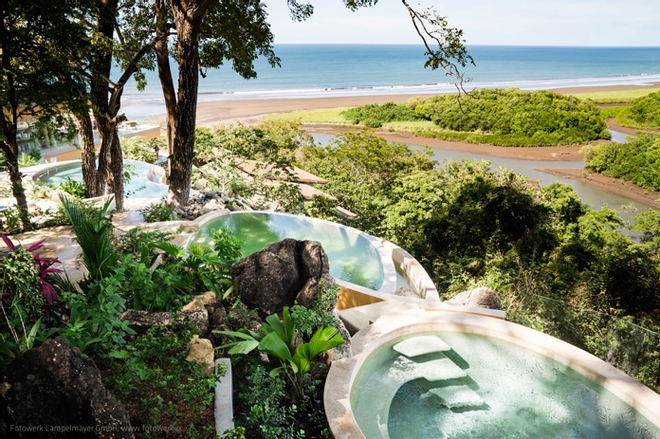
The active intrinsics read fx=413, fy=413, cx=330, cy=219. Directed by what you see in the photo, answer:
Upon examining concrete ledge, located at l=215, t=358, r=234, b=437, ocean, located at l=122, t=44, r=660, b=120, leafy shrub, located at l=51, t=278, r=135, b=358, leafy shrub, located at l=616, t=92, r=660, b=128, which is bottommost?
concrete ledge, located at l=215, t=358, r=234, b=437

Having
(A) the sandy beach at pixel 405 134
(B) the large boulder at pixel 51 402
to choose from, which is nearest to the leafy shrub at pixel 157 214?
(B) the large boulder at pixel 51 402

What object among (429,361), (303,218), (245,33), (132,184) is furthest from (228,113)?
(429,361)

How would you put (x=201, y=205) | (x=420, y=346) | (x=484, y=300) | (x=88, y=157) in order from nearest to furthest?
(x=420, y=346), (x=484, y=300), (x=201, y=205), (x=88, y=157)

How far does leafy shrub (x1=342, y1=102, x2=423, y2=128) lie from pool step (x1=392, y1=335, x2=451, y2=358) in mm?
23142

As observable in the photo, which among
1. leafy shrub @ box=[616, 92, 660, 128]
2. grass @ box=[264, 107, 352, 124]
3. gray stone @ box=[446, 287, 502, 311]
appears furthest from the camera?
grass @ box=[264, 107, 352, 124]

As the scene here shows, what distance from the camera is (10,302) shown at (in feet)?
9.43

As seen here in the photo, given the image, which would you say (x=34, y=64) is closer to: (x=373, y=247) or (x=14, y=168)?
(x=14, y=168)

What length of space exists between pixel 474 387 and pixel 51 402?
11.1ft

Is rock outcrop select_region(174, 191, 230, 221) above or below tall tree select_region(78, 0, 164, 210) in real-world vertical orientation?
below

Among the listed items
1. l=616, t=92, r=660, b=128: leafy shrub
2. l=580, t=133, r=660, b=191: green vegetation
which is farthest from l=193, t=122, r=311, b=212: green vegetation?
l=616, t=92, r=660, b=128: leafy shrub

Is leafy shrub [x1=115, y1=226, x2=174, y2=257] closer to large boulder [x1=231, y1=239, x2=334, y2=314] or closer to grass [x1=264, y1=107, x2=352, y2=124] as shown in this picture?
large boulder [x1=231, y1=239, x2=334, y2=314]

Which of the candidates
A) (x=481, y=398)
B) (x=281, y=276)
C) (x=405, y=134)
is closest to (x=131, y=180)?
(x=281, y=276)

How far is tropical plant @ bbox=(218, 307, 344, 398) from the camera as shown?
333 cm

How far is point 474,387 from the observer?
389 centimetres
